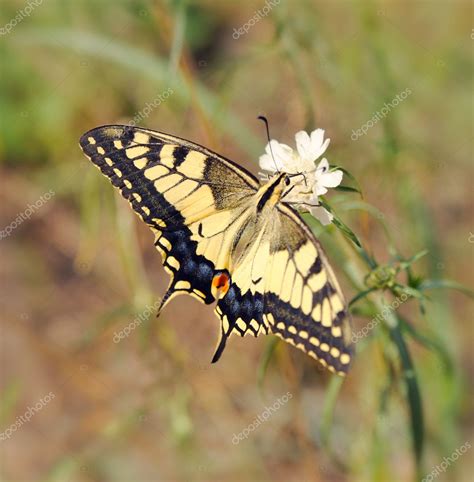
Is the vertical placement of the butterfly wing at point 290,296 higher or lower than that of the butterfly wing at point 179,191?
lower

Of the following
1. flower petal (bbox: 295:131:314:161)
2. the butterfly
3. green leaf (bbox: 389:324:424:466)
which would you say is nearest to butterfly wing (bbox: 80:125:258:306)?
the butterfly

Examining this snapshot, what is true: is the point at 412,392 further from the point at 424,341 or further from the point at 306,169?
the point at 306,169

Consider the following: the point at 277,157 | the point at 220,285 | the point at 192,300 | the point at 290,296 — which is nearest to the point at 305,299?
the point at 290,296

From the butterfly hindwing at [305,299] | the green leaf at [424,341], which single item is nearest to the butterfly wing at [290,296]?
the butterfly hindwing at [305,299]

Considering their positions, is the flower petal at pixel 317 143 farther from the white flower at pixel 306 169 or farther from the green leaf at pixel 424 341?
the green leaf at pixel 424 341

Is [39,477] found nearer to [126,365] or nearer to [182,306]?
[126,365]

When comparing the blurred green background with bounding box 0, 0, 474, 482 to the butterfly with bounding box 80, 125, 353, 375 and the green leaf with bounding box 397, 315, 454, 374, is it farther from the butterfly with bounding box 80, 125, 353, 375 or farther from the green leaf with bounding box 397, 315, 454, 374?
the butterfly with bounding box 80, 125, 353, 375
